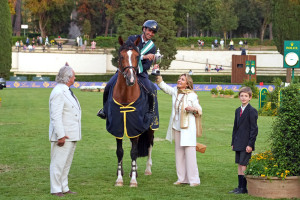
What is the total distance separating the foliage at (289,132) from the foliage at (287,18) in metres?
54.4

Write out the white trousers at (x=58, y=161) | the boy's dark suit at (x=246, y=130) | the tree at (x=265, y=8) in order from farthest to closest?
1. the tree at (x=265, y=8)
2. the boy's dark suit at (x=246, y=130)
3. the white trousers at (x=58, y=161)

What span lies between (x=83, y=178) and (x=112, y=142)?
594 cm

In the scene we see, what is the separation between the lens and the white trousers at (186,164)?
10.9 meters

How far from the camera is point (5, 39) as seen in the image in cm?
6206

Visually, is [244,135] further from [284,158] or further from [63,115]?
[63,115]

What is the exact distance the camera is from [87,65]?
8106cm

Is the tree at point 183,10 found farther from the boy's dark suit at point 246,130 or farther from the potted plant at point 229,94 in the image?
the boy's dark suit at point 246,130

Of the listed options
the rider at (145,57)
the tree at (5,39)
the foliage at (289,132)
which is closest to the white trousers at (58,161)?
the rider at (145,57)

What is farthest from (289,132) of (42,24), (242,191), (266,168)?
(42,24)

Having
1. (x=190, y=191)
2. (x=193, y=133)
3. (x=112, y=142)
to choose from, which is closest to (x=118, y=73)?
(x=193, y=133)

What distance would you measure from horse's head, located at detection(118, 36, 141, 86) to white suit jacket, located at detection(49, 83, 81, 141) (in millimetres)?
1150

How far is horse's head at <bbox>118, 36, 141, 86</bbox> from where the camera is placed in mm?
10469

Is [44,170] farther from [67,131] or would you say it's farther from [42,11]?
[42,11]

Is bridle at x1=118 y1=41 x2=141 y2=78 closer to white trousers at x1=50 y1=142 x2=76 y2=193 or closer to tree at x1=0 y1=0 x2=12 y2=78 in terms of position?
white trousers at x1=50 y1=142 x2=76 y2=193
